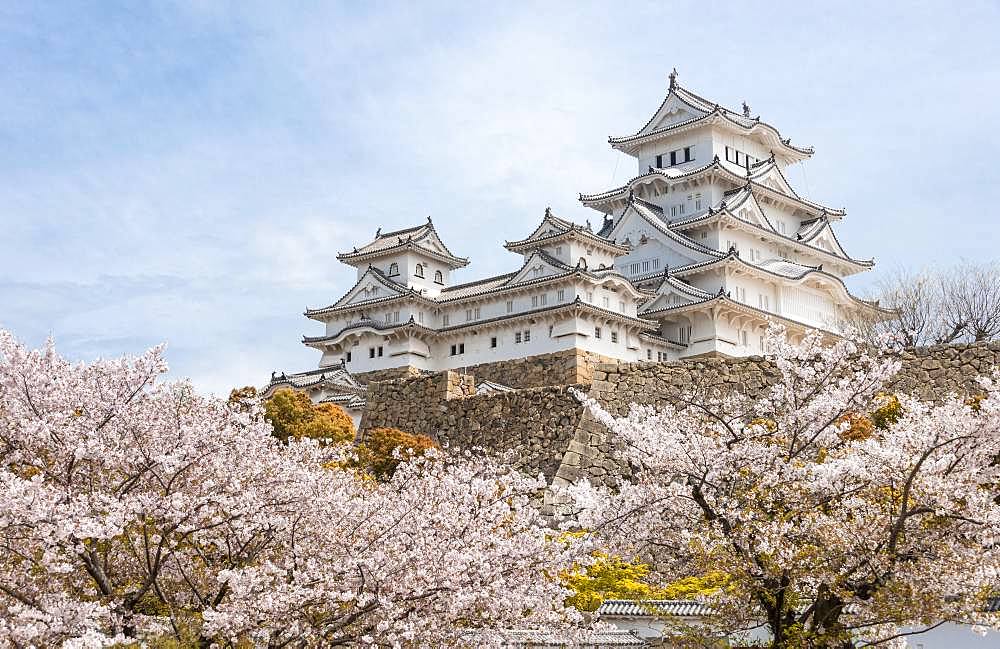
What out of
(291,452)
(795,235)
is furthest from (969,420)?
(795,235)

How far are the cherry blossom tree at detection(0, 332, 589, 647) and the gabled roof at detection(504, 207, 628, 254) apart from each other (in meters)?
30.1

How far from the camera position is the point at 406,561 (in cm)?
890

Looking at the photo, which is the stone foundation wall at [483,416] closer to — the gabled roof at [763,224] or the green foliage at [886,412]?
the green foliage at [886,412]

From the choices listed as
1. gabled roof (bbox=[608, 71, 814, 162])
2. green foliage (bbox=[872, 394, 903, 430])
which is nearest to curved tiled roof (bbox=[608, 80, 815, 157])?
gabled roof (bbox=[608, 71, 814, 162])

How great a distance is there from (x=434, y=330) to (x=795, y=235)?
53.4 feet

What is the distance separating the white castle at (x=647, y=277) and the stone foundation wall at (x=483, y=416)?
12155mm

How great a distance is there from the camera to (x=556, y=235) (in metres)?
40.0

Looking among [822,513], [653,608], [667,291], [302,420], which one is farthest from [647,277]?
[822,513]

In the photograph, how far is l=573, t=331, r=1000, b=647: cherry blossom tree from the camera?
899 cm

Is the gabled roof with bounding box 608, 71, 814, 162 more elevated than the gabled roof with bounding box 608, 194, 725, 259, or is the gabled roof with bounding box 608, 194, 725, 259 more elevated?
the gabled roof with bounding box 608, 71, 814, 162

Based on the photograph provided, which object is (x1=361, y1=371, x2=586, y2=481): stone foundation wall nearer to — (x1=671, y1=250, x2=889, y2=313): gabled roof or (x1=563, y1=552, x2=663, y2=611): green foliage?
(x1=563, y1=552, x2=663, y2=611): green foliage

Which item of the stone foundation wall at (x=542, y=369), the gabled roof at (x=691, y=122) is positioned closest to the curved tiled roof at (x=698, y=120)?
the gabled roof at (x=691, y=122)

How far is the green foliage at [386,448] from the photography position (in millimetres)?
21469

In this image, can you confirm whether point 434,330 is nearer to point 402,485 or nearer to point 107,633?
point 402,485
